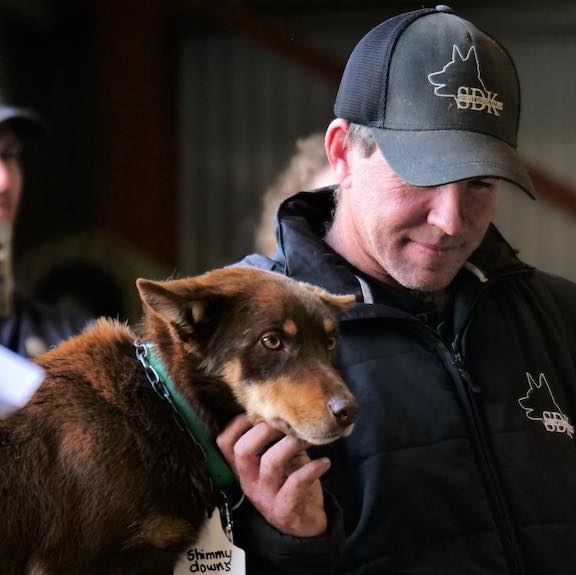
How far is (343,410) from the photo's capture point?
1255mm

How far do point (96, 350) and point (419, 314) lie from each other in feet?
1.73

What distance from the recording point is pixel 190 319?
134cm

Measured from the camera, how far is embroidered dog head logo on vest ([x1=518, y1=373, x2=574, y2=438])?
62.3 inches

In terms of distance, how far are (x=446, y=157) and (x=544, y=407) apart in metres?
0.43

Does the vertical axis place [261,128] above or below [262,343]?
below

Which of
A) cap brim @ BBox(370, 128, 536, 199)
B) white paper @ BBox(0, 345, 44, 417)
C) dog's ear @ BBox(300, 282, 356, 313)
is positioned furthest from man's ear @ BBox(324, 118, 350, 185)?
white paper @ BBox(0, 345, 44, 417)

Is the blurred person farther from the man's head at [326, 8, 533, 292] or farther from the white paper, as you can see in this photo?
the white paper

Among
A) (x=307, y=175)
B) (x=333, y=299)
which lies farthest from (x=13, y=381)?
(x=307, y=175)

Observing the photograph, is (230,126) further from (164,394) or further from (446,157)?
(164,394)

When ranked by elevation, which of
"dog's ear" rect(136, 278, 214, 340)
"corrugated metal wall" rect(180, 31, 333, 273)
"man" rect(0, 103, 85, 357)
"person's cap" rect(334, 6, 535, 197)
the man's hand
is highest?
"person's cap" rect(334, 6, 535, 197)

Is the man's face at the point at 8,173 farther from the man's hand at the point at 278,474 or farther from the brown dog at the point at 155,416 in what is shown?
the man's hand at the point at 278,474

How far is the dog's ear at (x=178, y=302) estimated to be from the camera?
1289 millimetres

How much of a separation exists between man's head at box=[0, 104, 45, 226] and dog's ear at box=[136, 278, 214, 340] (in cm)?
137

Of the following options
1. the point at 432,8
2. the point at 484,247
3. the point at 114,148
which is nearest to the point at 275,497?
the point at 484,247
